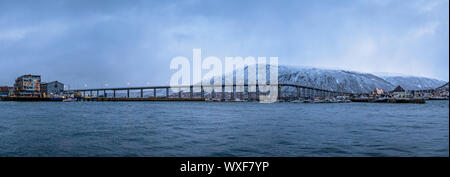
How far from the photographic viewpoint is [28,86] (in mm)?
158500

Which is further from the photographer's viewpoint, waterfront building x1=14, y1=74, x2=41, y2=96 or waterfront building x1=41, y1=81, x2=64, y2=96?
waterfront building x1=41, y1=81, x2=64, y2=96

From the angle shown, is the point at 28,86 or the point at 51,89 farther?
the point at 51,89

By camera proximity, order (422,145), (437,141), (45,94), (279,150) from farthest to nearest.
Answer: (45,94) → (437,141) → (422,145) → (279,150)

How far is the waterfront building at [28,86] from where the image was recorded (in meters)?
157

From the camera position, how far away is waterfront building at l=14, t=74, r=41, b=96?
157 metres

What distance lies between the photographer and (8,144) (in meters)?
15.2

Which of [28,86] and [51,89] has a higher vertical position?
[28,86]
